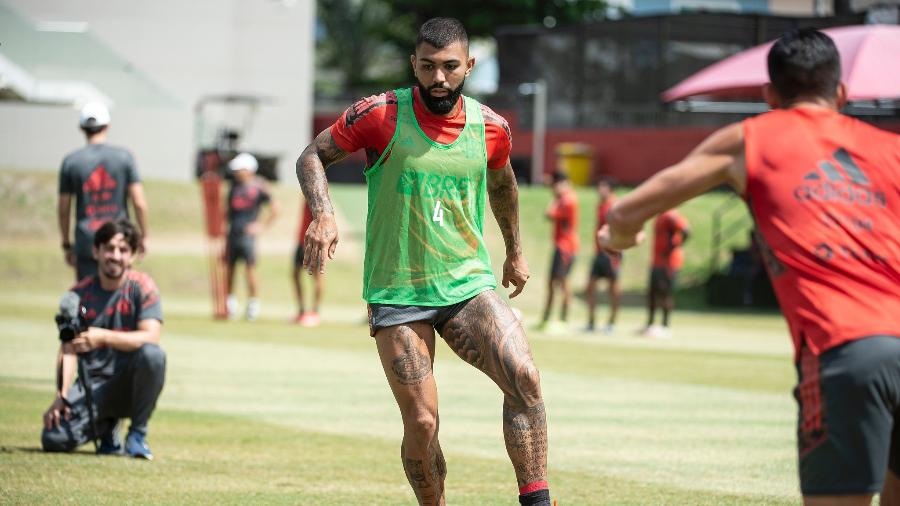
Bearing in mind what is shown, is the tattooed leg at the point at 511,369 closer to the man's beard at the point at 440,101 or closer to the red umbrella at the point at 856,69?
the man's beard at the point at 440,101

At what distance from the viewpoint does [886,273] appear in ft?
14.6

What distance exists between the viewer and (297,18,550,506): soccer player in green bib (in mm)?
6168

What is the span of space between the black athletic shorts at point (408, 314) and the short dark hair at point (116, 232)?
9.59ft

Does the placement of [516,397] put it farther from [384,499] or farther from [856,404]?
[856,404]

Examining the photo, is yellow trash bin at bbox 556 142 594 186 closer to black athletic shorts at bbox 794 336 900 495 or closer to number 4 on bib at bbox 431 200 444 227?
number 4 on bib at bbox 431 200 444 227

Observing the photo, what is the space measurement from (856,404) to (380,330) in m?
2.51

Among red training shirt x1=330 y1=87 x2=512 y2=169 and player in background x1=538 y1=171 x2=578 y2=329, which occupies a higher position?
red training shirt x1=330 y1=87 x2=512 y2=169

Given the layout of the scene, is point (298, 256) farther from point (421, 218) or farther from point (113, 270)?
point (421, 218)

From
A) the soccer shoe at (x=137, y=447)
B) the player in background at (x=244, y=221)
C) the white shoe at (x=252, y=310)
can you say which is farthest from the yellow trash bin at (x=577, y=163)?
the soccer shoe at (x=137, y=447)

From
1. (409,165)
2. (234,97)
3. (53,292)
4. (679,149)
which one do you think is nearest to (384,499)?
(409,165)

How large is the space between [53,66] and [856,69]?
966 inches

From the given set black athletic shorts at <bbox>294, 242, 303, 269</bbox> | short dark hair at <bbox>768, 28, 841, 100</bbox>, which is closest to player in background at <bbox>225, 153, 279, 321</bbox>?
black athletic shorts at <bbox>294, 242, 303, 269</bbox>

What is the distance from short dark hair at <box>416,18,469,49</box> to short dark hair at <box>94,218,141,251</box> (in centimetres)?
311

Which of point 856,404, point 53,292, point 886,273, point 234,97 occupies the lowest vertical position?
point 53,292
